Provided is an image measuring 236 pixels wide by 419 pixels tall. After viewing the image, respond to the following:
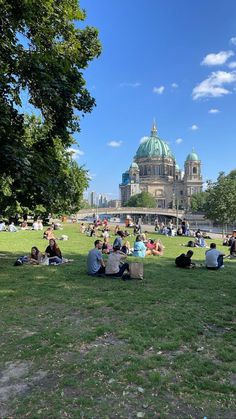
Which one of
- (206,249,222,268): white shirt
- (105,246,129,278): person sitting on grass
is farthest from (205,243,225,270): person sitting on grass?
(105,246,129,278): person sitting on grass

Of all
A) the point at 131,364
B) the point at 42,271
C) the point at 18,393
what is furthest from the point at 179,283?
the point at 18,393

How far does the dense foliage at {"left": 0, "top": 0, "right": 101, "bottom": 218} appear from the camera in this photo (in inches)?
419

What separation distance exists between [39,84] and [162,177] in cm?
18740

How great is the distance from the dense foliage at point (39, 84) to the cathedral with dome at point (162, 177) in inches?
6745

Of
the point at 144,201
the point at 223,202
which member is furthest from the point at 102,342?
the point at 144,201

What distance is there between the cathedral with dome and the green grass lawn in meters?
175

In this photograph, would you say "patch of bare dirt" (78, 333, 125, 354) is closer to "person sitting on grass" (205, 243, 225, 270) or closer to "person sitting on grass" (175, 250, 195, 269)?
"person sitting on grass" (175, 250, 195, 269)

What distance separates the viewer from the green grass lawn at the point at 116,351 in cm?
439

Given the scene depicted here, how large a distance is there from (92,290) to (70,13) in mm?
9000

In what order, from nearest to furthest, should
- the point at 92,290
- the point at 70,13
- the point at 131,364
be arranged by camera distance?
the point at 131,364 → the point at 92,290 → the point at 70,13

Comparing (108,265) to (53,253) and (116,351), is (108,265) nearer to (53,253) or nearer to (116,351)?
(53,253)

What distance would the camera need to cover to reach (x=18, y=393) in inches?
181

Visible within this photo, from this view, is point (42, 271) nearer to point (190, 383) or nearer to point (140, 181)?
point (190, 383)

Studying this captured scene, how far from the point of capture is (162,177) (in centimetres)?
19662
